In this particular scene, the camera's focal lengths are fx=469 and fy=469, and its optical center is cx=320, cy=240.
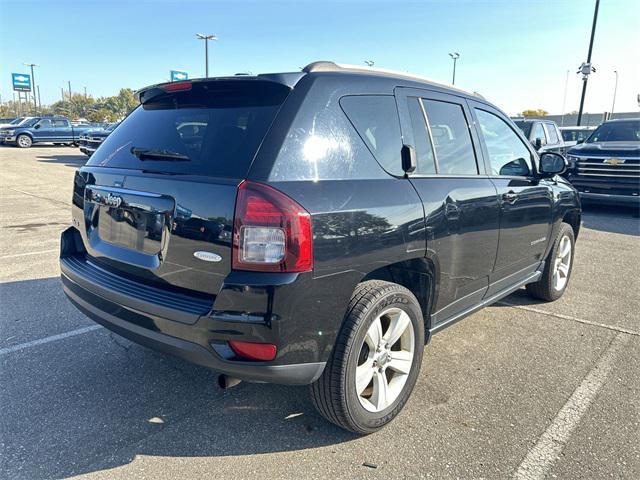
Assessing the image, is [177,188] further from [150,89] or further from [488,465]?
[488,465]

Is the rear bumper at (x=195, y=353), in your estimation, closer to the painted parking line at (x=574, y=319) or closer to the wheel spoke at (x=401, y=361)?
the wheel spoke at (x=401, y=361)

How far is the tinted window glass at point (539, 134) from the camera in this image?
40.4 ft

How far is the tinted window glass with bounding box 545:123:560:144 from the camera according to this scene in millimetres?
13359

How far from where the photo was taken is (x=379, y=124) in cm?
263

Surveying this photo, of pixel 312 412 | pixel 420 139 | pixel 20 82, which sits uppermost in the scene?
pixel 20 82

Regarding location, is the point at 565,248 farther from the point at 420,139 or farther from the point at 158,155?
the point at 158,155

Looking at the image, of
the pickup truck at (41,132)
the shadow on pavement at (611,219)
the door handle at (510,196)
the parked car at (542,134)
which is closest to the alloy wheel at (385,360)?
the door handle at (510,196)

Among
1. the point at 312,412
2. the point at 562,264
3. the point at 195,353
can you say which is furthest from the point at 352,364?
the point at 562,264

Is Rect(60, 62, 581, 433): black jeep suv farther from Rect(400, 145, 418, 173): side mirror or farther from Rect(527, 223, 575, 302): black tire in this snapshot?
Rect(527, 223, 575, 302): black tire

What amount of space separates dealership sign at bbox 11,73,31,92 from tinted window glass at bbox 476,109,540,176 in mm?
69929

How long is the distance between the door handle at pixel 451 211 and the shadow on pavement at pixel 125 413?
1414 millimetres

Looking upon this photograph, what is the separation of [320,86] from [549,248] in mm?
3109

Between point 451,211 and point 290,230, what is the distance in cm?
128

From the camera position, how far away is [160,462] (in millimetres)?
2311
